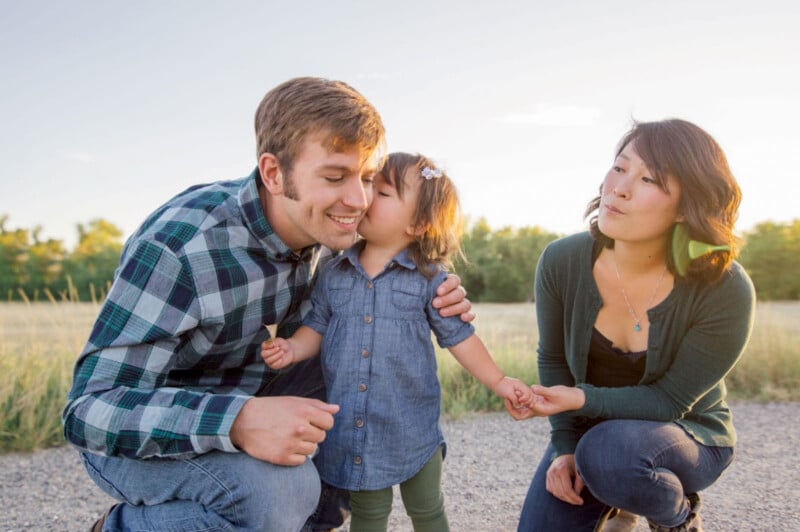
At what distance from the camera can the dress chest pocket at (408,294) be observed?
8.03 ft

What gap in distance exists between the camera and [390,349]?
7.91 ft

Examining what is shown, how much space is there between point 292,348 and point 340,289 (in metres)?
0.28

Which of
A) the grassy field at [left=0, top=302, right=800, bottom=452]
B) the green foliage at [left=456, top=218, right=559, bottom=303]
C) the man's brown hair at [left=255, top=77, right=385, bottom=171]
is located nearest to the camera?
the man's brown hair at [left=255, top=77, right=385, bottom=171]

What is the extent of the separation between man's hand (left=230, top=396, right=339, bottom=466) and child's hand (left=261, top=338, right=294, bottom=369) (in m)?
0.36

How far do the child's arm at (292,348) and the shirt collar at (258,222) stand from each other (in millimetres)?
317

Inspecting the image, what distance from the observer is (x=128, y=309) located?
81.4 inches

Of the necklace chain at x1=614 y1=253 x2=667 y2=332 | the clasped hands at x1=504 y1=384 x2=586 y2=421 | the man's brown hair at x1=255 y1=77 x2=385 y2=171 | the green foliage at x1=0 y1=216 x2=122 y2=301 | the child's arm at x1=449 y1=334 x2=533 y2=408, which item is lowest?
the green foliage at x1=0 y1=216 x2=122 y2=301

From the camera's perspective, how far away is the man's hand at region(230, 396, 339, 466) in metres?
1.99

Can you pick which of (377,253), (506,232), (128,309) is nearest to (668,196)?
(377,253)

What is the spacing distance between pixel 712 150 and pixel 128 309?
2044mm

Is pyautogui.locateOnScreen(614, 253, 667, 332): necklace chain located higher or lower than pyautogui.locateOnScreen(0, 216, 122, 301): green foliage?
higher

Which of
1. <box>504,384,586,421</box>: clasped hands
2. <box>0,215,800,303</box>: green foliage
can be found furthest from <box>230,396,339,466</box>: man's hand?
<box>0,215,800,303</box>: green foliage

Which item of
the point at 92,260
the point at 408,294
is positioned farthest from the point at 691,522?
the point at 92,260

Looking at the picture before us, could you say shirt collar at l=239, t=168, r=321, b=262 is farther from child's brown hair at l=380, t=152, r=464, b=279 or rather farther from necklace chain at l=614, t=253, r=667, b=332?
necklace chain at l=614, t=253, r=667, b=332
